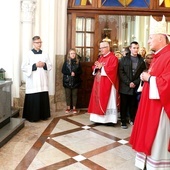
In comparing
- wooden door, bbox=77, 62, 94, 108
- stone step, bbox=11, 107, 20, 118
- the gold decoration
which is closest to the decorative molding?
wooden door, bbox=77, 62, 94, 108

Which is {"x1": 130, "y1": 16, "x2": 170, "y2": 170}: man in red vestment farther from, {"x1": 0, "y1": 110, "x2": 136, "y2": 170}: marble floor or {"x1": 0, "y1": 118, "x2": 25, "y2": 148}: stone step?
{"x1": 0, "y1": 118, "x2": 25, "y2": 148}: stone step

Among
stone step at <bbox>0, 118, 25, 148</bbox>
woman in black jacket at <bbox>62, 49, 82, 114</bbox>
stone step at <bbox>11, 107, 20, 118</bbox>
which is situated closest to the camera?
stone step at <bbox>0, 118, 25, 148</bbox>

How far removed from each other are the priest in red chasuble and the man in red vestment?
2.09 m

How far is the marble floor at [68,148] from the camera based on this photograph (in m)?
3.28

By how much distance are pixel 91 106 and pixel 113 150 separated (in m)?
1.55

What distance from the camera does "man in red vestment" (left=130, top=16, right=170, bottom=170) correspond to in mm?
2682

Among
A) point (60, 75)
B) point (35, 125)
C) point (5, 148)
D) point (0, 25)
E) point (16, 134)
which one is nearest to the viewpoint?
point (5, 148)

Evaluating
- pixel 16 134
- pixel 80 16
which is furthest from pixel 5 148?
pixel 80 16

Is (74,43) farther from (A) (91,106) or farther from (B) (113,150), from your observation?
(B) (113,150)

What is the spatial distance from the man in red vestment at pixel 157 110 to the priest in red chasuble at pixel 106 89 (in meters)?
2.09

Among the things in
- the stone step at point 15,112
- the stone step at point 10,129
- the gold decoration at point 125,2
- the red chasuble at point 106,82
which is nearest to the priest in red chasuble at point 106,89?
the red chasuble at point 106,82

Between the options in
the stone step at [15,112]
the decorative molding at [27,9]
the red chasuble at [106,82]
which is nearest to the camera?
the red chasuble at [106,82]

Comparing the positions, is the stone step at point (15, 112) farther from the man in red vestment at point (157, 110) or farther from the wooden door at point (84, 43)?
the man in red vestment at point (157, 110)

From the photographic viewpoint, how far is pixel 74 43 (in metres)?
6.65
